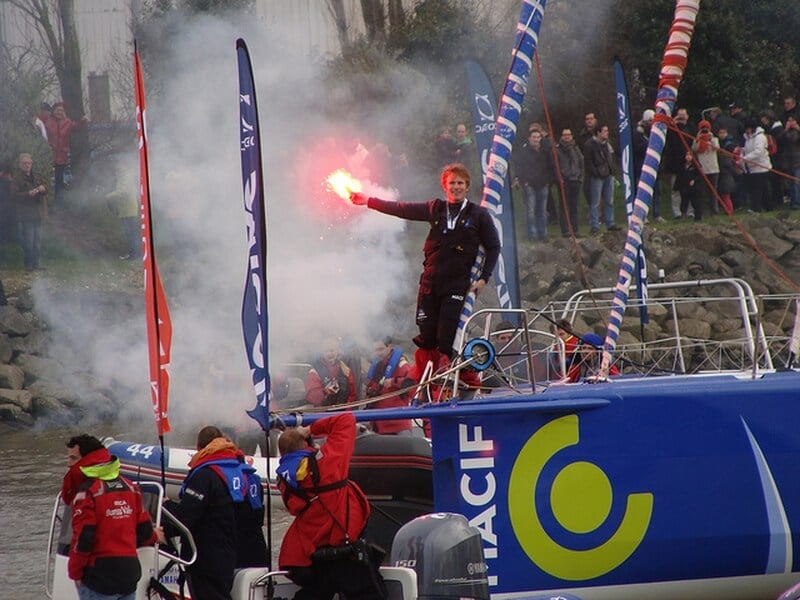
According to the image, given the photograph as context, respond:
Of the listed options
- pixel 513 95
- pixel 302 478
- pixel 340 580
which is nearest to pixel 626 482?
pixel 340 580

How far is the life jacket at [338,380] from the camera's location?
13.5 metres

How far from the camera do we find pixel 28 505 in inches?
536

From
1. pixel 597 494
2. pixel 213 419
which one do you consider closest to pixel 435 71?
pixel 213 419

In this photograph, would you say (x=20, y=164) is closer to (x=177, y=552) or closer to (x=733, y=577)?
(x=177, y=552)

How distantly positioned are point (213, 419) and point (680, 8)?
869 cm

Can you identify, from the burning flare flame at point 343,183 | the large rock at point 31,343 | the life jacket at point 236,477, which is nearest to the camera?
the life jacket at point 236,477

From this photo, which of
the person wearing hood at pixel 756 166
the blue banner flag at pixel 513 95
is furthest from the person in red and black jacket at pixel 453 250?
the person wearing hood at pixel 756 166

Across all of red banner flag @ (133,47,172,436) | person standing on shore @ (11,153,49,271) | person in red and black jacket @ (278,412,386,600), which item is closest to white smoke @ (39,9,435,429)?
person standing on shore @ (11,153,49,271)

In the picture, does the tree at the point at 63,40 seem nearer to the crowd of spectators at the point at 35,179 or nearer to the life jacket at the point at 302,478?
the crowd of spectators at the point at 35,179

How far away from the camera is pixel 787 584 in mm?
8703

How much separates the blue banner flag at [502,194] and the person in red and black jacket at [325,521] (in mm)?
5093

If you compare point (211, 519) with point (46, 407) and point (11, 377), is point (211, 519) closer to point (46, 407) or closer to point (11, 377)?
point (46, 407)

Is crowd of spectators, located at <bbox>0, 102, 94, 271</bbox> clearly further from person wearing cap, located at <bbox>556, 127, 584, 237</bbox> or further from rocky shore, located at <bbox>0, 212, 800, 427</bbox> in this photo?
person wearing cap, located at <bbox>556, 127, 584, 237</bbox>

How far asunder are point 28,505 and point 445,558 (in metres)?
7.87
